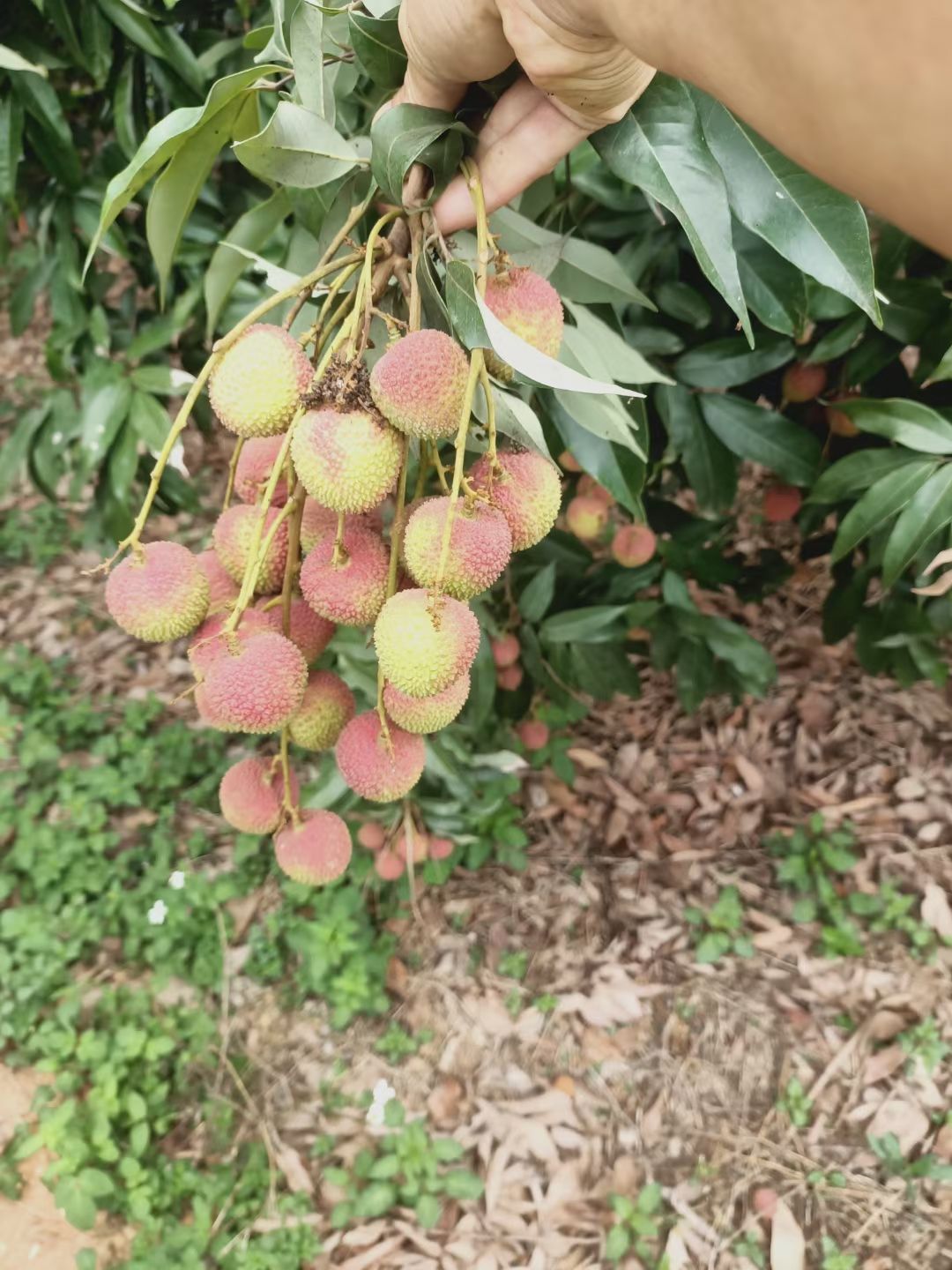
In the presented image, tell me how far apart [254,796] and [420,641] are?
0.27 metres

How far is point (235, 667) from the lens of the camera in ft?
1.97

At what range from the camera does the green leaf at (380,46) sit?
59 cm

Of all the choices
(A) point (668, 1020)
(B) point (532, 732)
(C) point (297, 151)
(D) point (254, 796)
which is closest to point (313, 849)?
(D) point (254, 796)

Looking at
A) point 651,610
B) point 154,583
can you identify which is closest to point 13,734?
point 651,610

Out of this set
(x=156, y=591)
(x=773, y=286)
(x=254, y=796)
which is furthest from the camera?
(x=773, y=286)

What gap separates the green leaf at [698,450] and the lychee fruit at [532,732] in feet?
1.80

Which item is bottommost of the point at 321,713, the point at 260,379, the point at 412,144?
the point at 321,713

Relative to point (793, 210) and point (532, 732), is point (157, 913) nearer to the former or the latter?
point (532, 732)

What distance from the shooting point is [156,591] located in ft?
2.07

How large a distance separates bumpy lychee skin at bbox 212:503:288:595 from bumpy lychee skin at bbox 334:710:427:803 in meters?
0.13

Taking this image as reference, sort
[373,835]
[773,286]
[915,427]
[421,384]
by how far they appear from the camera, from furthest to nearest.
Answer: [373,835] < [915,427] < [773,286] < [421,384]

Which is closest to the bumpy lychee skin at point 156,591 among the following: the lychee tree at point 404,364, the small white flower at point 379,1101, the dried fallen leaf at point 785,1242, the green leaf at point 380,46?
the lychee tree at point 404,364

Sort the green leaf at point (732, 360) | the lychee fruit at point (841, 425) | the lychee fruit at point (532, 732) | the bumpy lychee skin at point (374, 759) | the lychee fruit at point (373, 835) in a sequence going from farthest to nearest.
→ the lychee fruit at point (532, 732) → the lychee fruit at point (373, 835) → the lychee fruit at point (841, 425) → the green leaf at point (732, 360) → the bumpy lychee skin at point (374, 759)

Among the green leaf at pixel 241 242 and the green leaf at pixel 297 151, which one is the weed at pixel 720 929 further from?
the green leaf at pixel 297 151
